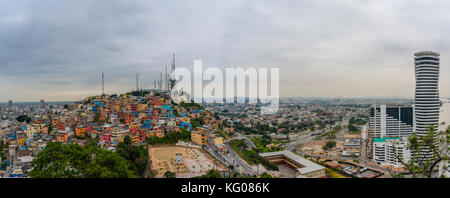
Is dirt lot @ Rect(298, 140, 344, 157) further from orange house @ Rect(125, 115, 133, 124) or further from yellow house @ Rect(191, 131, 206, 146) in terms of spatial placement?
orange house @ Rect(125, 115, 133, 124)

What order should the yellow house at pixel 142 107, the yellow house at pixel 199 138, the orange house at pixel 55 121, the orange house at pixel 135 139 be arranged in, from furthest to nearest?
the yellow house at pixel 142 107, the orange house at pixel 55 121, the yellow house at pixel 199 138, the orange house at pixel 135 139

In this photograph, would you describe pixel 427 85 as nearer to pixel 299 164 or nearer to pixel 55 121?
pixel 299 164

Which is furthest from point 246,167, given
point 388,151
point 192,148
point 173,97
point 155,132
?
point 173,97

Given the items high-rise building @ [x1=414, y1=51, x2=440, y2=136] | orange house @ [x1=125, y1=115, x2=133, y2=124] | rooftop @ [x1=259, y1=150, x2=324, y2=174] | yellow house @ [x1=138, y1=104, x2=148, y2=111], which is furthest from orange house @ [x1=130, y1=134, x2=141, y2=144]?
high-rise building @ [x1=414, y1=51, x2=440, y2=136]

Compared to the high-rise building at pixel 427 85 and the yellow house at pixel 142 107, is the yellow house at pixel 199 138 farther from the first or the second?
the high-rise building at pixel 427 85

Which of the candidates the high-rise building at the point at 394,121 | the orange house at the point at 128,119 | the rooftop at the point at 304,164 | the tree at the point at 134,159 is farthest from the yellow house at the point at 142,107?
the high-rise building at the point at 394,121
